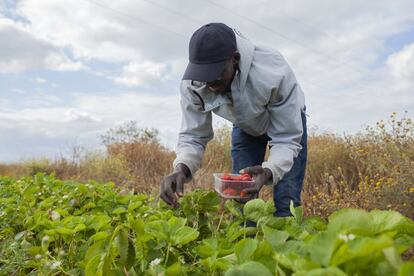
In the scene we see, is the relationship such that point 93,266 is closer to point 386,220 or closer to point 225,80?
point 386,220

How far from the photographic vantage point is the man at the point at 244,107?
2.33 meters

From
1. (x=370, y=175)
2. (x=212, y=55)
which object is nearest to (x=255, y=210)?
(x=212, y=55)

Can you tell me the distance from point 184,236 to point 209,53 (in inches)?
46.1

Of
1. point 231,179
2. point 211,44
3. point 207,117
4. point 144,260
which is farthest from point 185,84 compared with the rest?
point 144,260

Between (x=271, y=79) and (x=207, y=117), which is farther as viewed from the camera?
(x=207, y=117)

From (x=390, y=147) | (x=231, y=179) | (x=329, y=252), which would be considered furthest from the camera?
(x=390, y=147)

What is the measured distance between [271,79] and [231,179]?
595mm

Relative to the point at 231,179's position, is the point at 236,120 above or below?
above

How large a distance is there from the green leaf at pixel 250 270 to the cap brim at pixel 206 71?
1.42m

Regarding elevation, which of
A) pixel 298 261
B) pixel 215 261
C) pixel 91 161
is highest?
pixel 298 261

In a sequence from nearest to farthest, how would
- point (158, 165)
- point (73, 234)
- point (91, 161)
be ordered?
point (73, 234), point (158, 165), point (91, 161)

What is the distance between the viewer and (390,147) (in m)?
4.75

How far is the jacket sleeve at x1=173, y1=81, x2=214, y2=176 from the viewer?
108 inches

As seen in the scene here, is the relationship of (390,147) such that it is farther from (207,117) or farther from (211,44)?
(211,44)
